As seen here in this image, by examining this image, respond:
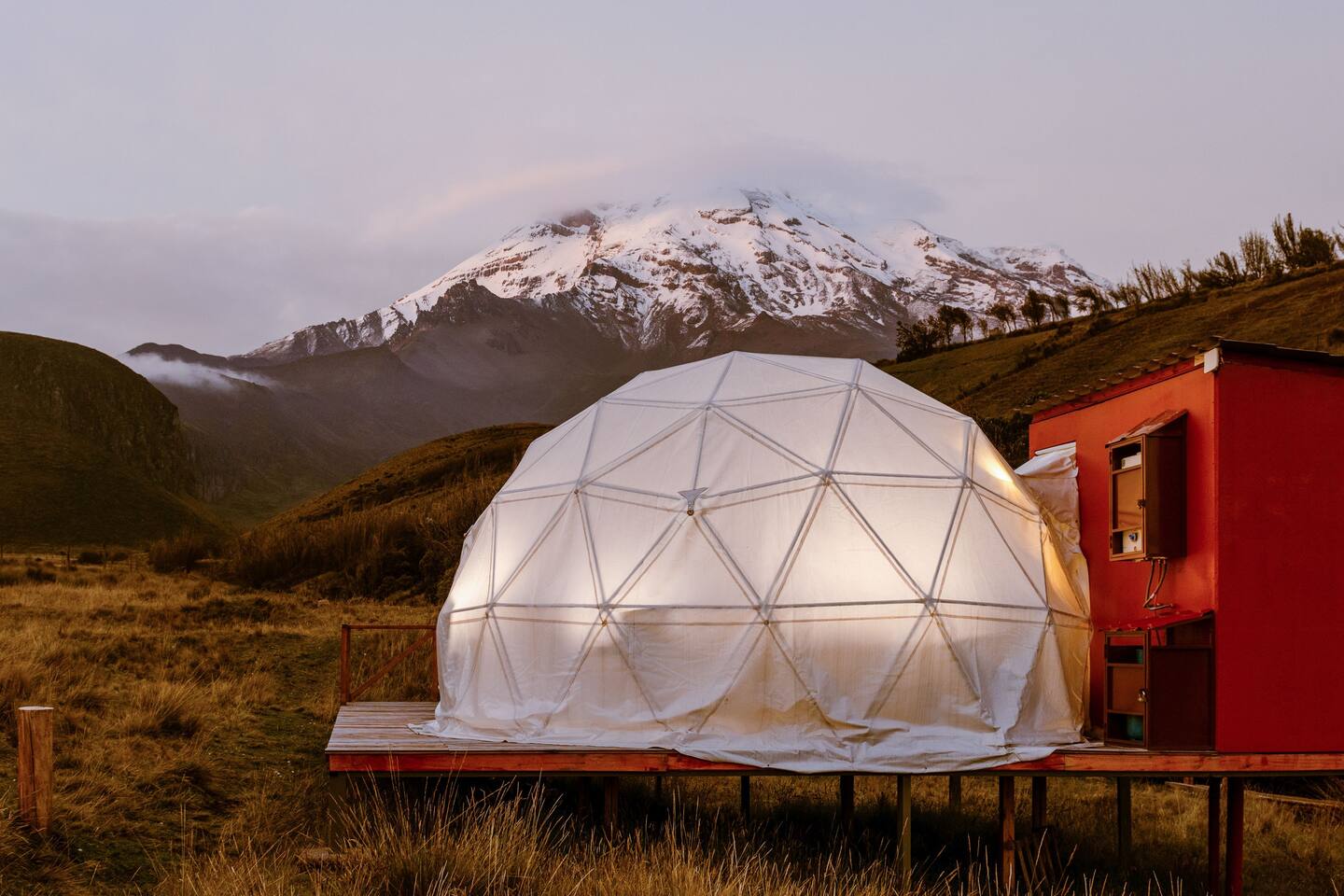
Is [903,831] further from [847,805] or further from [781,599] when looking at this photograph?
[847,805]

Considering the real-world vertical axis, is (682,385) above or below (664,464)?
above

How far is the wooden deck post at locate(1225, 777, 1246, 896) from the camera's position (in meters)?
10.8

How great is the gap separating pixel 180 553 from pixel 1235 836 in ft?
108

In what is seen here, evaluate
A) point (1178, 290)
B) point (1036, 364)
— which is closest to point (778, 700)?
point (1036, 364)

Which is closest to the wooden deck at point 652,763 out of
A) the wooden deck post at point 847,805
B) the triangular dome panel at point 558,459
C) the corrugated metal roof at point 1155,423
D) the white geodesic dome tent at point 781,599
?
the white geodesic dome tent at point 781,599

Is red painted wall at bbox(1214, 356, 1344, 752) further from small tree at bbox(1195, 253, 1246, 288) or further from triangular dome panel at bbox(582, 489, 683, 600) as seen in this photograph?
small tree at bbox(1195, 253, 1246, 288)

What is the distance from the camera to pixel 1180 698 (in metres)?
10.4

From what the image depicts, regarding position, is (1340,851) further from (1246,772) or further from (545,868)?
(545,868)

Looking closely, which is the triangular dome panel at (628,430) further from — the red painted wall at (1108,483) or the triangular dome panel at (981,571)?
the red painted wall at (1108,483)

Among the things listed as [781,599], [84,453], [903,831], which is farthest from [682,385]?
[84,453]

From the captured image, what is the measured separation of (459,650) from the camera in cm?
1268

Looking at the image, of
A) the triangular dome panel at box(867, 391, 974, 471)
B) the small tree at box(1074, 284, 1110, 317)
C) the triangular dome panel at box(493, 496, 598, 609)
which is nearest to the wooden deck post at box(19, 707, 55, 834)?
the triangular dome panel at box(493, 496, 598, 609)

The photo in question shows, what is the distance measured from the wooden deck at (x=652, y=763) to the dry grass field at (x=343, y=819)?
370mm

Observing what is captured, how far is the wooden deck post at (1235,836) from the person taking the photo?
1076 cm
